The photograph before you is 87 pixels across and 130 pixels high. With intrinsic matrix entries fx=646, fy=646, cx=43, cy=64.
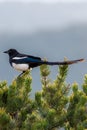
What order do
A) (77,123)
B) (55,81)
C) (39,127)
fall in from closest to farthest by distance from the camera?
1. (39,127)
2. (77,123)
3. (55,81)

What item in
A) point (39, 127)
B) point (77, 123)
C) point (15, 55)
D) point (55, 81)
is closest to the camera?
point (39, 127)

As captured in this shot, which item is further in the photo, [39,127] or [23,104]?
[23,104]

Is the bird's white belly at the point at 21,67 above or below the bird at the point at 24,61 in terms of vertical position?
below

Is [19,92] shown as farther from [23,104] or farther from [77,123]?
[77,123]

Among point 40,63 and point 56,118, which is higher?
point 40,63

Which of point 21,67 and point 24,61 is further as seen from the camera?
point 24,61

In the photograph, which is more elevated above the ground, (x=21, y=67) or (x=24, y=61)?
(x=24, y=61)

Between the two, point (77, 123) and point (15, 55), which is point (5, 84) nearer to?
point (77, 123)

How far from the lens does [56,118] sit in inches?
463

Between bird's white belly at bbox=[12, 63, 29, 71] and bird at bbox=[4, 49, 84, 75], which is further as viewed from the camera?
bird's white belly at bbox=[12, 63, 29, 71]

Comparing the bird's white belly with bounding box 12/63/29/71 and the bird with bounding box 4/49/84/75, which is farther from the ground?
the bird with bounding box 4/49/84/75

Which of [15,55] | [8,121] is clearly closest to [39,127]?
[8,121]

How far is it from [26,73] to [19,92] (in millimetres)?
847

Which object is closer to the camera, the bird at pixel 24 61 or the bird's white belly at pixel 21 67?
the bird at pixel 24 61
